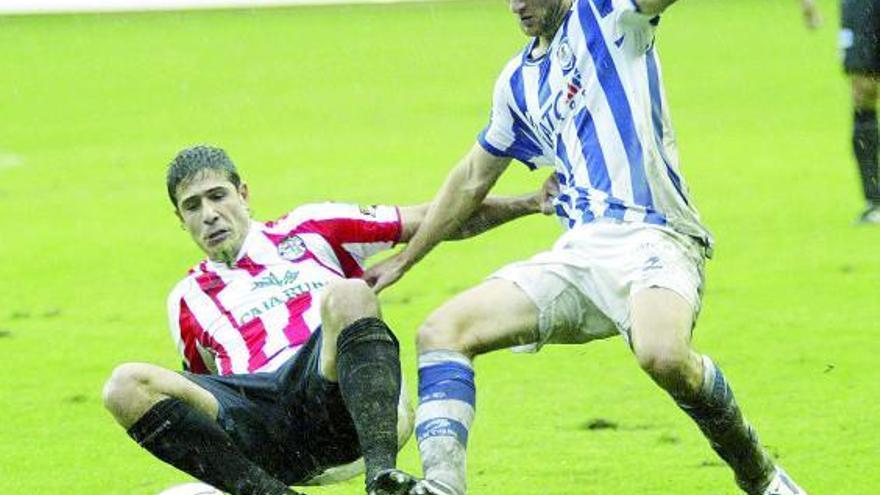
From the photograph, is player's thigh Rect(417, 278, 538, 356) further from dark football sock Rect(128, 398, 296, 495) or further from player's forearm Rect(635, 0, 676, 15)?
player's forearm Rect(635, 0, 676, 15)

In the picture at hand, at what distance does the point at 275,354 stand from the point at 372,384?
0.64 meters

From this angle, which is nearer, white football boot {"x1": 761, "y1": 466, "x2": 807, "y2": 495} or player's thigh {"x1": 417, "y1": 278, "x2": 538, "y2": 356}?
player's thigh {"x1": 417, "y1": 278, "x2": 538, "y2": 356}

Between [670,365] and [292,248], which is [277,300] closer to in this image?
[292,248]

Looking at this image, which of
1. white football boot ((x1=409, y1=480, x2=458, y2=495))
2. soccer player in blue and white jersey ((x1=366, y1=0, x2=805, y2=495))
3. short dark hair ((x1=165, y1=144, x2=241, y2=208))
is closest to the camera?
white football boot ((x1=409, y1=480, x2=458, y2=495))

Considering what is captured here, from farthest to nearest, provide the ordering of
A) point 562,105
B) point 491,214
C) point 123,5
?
point 123,5 → point 491,214 → point 562,105

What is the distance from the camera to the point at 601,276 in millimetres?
6074

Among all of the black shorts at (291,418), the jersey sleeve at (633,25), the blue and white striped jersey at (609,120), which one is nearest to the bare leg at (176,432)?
the black shorts at (291,418)

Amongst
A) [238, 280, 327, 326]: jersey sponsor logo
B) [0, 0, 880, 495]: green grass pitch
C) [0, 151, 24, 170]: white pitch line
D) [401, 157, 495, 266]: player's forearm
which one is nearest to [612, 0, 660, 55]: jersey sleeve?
[401, 157, 495, 266]: player's forearm

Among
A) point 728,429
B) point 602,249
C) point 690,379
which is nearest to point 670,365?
point 690,379

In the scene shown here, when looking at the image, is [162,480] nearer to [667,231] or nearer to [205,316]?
[205,316]

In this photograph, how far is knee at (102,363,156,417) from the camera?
587cm

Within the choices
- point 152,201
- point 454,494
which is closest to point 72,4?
point 152,201

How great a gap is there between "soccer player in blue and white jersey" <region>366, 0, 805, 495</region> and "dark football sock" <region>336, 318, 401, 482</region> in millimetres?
93

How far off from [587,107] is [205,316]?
134 cm
